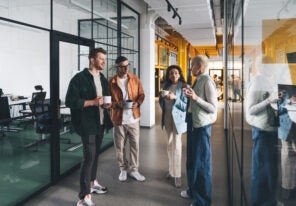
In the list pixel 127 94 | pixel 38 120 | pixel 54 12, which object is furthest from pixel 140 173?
pixel 54 12

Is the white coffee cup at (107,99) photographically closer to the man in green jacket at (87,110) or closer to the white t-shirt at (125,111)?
the man in green jacket at (87,110)

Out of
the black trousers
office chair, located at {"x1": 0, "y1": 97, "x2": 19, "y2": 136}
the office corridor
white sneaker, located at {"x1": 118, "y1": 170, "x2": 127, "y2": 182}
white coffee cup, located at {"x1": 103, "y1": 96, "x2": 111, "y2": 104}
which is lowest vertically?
the office corridor

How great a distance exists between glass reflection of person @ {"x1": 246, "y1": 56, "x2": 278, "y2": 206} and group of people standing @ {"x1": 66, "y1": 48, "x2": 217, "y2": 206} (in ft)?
5.90

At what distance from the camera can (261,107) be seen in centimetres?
73

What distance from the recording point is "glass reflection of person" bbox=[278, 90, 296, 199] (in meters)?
0.50

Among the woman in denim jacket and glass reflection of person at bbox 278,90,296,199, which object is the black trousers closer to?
the woman in denim jacket

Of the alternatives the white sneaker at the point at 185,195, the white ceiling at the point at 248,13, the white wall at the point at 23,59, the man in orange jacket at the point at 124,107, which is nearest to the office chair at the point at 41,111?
the white wall at the point at 23,59

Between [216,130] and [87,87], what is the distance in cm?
538

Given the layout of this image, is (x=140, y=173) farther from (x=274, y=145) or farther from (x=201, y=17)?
(x=201, y=17)

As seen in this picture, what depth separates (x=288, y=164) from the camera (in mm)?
536

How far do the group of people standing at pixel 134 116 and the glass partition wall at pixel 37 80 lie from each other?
18.1 inches

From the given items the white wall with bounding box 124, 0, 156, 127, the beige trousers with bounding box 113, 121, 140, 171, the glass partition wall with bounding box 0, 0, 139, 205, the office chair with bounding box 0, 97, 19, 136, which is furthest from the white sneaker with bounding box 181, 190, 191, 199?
the white wall with bounding box 124, 0, 156, 127

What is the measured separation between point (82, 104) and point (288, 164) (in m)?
2.58

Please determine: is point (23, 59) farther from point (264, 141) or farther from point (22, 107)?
point (264, 141)
